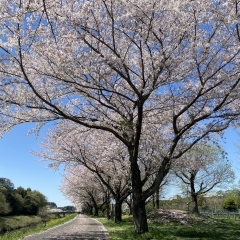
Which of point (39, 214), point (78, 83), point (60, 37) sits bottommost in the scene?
point (78, 83)

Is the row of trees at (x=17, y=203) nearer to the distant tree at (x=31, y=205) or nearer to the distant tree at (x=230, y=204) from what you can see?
the distant tree at (x=31, y=205)

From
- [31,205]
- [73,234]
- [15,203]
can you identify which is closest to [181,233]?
[73,234]

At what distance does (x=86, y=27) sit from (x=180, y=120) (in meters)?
9.48

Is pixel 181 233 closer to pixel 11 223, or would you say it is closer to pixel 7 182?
pixel 11 223

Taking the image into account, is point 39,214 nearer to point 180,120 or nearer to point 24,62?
point 180,120

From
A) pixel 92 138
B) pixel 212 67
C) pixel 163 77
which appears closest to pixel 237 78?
pixel 212 67

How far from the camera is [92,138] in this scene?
22203 millimetres

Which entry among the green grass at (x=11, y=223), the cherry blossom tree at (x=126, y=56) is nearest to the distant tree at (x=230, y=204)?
the green grass at (x=11, y=223)

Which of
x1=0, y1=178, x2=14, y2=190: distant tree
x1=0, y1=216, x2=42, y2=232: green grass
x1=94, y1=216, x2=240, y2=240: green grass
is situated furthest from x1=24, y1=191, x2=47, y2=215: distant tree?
x1=94, y1=216, x2=240, y2=240: green grass

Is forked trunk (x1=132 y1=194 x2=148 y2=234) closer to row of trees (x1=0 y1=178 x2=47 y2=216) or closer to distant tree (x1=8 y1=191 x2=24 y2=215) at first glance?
row of trees (x1=0 y1=178 x2=47 y2=216)

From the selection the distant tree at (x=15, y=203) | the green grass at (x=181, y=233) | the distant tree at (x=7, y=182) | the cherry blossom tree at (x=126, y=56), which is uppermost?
the distant tree at (x=7, y=182)

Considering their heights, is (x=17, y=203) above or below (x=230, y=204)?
above

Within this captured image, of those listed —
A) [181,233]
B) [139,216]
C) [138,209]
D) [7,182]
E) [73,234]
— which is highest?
[7,182]

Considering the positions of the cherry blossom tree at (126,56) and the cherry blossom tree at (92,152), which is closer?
the cherry blossom tree at (126,56)
